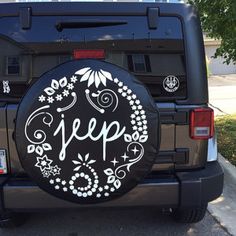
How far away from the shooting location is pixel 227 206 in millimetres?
4684

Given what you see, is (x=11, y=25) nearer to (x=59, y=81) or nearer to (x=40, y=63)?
(x=40, y=63)

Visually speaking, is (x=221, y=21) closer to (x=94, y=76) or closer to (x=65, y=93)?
(x=94, y=76)

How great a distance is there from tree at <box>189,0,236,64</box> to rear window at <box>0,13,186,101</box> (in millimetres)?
2470

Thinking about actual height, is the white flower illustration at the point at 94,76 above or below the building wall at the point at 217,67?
below

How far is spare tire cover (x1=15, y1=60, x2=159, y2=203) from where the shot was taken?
297 cm

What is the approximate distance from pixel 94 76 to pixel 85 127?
34 centimetres

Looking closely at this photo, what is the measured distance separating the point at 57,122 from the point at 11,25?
2.72 feet

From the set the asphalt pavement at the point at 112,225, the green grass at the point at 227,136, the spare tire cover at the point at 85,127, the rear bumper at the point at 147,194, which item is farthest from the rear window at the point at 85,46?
the green grass at the point at 227,136

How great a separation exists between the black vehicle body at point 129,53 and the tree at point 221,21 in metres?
2.34

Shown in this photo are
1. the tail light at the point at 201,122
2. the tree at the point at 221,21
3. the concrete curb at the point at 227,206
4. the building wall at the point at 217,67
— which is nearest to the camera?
the tail light at the point at 201,122

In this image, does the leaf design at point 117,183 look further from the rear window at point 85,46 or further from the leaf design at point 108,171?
the rear window at point 85,46

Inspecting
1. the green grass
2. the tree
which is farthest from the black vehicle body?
the green grass

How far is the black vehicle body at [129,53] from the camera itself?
324 centimetres

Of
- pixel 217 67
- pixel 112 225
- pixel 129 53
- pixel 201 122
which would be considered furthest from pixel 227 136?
pixel 217 67
